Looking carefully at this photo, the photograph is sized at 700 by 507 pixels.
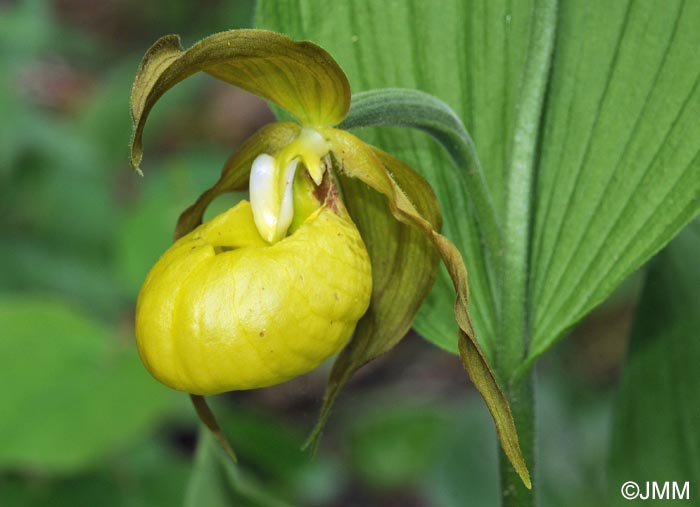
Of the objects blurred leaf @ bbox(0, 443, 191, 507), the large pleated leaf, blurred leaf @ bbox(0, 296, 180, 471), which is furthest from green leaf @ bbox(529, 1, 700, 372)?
blurred leaf @ bbox(0, 443, 191, 507)

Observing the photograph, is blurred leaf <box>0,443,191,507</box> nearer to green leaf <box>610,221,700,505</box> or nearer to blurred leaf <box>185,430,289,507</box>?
blurred leaf <box>185,430,289,507</box>

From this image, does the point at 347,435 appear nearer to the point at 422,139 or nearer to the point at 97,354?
the point at 97,354

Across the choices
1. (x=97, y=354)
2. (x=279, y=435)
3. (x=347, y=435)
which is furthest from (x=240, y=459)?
(x=97, y=354)

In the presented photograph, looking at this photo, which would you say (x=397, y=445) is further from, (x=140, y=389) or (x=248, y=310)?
(x=248, y=310)

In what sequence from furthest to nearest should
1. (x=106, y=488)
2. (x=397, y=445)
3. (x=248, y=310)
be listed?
(x=397, y=445), (x=106, y=488), (x=248, y=310)

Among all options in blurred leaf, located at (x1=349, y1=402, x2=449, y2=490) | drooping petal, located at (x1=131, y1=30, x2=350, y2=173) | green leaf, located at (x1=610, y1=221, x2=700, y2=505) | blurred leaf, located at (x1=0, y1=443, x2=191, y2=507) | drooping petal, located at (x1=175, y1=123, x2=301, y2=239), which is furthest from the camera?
blurred leaf, located at (x1=349, y1=402, x2=449, y2=490)

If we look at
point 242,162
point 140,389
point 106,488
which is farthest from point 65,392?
point 242,162

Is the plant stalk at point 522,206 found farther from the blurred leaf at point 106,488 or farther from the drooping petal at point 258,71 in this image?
the blurred leaf at point 106,488

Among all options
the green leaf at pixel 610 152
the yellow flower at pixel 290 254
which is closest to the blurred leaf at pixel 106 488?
the yellow flower at pixel 290 254
